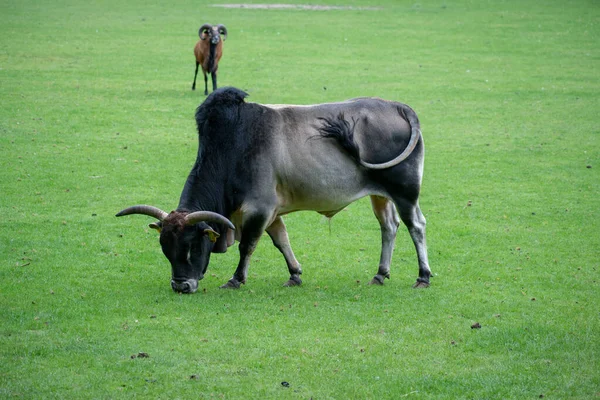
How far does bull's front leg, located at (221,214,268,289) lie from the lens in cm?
988

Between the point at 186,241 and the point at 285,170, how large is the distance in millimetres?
1446

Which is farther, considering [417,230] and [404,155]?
[417,230]

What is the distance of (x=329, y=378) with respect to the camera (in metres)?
7.50

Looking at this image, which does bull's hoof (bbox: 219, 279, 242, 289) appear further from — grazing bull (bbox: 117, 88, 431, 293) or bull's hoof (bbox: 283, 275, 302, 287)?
bull's hoof (bbox: 283, 275, 302, 287)

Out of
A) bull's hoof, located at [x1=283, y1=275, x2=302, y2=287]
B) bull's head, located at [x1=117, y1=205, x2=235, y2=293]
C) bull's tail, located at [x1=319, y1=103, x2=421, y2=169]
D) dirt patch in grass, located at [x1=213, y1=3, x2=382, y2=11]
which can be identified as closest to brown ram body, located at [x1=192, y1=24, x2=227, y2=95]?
bull's tail, located at [x1=319, y1=103, x2=421, y2=169]

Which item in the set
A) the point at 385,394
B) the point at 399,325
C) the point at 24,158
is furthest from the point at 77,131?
the point at 385,394

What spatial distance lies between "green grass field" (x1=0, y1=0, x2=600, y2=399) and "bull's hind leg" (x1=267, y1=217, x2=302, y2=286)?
20cm

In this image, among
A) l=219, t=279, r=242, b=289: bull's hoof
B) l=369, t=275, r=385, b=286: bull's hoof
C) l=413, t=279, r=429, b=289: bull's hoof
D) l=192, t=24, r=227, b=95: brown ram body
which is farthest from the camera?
l=192, t=24, r=227, b=95: brown ram body

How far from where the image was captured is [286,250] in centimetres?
1045

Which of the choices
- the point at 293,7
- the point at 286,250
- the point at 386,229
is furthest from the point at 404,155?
the point at 293,7

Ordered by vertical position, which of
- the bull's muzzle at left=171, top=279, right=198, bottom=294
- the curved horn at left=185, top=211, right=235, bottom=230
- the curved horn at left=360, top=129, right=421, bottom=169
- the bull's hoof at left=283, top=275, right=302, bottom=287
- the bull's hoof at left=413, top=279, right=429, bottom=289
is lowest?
the bull's hoof at left=283, top=275, right=302, bottom=287

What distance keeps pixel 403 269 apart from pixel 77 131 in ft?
31.5

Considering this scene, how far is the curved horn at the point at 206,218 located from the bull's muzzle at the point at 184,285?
69 cm

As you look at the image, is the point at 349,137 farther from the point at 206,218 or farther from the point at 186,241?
the point at 186,241
